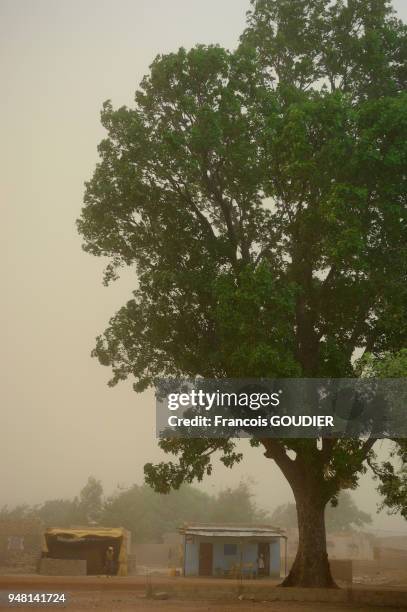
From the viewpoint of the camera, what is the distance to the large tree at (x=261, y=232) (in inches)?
768

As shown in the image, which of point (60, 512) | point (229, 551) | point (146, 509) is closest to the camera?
point (229, 551)

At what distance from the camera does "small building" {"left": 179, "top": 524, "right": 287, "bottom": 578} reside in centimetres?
3572

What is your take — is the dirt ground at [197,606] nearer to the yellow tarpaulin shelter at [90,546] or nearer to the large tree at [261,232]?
the large tree at [261,232]

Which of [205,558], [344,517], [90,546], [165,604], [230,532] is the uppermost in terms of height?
[230,532]

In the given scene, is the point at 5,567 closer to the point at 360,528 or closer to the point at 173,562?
A: the point at 173,562

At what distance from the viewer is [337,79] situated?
80.8 feet

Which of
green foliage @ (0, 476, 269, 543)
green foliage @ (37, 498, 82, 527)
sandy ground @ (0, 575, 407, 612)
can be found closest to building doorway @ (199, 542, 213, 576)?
sandy ground @ (0, 575, 407, 612)

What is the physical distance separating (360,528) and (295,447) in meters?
94.9

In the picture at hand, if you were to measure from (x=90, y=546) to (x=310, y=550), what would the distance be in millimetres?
19803

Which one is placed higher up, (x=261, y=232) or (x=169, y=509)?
(x=261, y=232)

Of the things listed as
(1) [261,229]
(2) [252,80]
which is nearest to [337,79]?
(2) [252,80]

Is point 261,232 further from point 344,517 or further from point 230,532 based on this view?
point 344,517

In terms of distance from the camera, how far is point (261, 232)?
2291cm

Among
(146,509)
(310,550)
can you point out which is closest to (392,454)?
(310,550)
